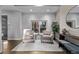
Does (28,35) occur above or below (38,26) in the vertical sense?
below

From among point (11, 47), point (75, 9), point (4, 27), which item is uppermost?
point (75, 9)

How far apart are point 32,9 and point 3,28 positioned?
664 millimetres

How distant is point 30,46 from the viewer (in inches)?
90.4

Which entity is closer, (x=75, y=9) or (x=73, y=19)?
(x=75, y=9)

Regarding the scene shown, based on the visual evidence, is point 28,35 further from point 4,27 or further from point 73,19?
point 73,19

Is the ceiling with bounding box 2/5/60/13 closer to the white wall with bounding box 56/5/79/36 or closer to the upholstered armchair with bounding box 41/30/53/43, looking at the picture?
the white wall with bounding box 56/5/79/36

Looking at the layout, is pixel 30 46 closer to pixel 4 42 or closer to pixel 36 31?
pixel 36 31

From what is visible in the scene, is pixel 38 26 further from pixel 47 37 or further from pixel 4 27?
pixel 4 27

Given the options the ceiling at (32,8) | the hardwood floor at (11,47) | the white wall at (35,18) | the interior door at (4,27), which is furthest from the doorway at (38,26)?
the interior door at (4,27)

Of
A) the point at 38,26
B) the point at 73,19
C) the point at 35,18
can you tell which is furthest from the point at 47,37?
the point at 73,19

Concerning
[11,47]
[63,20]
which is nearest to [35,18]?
[63,20]

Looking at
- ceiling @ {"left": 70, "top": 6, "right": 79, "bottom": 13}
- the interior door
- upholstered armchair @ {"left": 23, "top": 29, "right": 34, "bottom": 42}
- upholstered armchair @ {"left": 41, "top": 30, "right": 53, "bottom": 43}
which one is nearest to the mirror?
ceiling @ {"left": 70, "top": 6, "right": 79, "bottom": 13}

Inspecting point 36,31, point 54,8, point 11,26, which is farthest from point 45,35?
point 11,26

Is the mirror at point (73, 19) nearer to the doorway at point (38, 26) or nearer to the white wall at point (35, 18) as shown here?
the white wall at point (35, 18)
